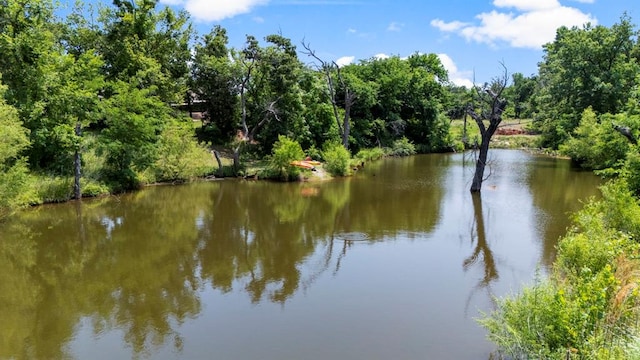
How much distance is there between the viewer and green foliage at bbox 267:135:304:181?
27.9 m

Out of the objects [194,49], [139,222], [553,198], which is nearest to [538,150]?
[553,198]

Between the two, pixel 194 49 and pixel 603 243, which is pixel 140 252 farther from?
pixel 194 49

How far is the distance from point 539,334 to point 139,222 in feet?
52.6

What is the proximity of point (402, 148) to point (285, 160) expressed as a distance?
788 inches

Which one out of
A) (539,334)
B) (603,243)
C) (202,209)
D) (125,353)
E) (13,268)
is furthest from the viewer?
(202,209)

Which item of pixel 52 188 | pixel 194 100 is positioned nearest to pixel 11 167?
pixel 52 188

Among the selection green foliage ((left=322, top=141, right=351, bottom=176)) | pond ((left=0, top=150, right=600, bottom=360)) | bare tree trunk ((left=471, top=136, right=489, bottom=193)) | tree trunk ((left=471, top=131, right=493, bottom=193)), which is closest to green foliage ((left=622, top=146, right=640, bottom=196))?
pond ((left=0, top=150, right=600, bottom=360))

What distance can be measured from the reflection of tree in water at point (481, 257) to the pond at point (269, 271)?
79 mm

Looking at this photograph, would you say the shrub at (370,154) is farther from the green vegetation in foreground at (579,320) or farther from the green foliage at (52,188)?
the green vegetation in foreground at (579,320)

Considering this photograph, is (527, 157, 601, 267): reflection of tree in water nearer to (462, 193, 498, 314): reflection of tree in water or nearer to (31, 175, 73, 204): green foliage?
(462, 193, 498, 314): reflection of tree in water

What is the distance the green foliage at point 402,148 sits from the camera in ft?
147

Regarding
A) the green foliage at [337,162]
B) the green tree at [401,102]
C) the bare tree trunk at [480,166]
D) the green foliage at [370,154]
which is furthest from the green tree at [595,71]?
the green foliage at [337,162]

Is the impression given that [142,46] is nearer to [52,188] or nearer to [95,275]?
[52,188]

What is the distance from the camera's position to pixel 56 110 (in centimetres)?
2186
